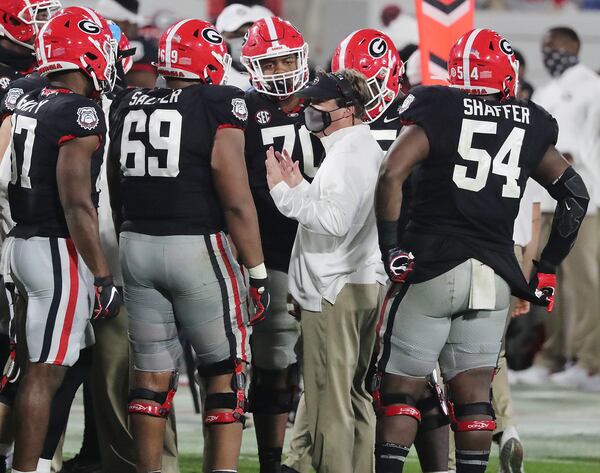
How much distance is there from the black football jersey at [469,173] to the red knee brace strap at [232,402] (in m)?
0.77

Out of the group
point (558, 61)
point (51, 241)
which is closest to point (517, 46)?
point (558, 61)

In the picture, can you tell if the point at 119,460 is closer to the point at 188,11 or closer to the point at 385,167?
the point at 385,167

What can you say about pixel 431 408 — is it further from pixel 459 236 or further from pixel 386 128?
pixel 386 128

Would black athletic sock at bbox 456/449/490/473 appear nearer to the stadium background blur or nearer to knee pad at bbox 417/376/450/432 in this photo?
knee pad at bbox 417/376/450/432

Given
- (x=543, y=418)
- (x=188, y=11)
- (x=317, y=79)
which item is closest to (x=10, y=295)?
(x=317, y=79)

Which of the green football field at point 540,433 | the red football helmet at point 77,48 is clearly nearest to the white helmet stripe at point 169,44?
the red football helmet at point 77,48

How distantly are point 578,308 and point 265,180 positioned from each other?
460 centimetres

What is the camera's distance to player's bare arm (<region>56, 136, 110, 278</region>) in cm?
487

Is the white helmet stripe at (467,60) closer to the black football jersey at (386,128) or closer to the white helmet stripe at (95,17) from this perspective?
the black football jersey at (386,128)

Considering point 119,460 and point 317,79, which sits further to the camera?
point 119,460

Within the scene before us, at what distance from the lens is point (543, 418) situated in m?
8.09

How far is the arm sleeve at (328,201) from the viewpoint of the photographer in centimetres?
506

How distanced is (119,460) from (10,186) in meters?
1.30

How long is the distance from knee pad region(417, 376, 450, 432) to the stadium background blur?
1.22 meters
